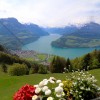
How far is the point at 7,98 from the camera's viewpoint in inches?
917

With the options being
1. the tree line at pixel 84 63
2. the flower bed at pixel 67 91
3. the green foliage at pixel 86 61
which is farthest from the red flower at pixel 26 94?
the green foliage at pixel 86 61

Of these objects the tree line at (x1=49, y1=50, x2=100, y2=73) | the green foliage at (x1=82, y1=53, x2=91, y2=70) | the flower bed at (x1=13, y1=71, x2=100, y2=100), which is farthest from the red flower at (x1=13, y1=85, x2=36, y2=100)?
the green foliage at (x1=82, y1=53, x2=91, y2=70)

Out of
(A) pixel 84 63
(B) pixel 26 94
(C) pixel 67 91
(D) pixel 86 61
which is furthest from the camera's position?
(D) pixel 86 61

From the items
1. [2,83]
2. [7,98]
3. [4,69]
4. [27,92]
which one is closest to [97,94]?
[27,92]

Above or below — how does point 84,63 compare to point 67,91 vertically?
below

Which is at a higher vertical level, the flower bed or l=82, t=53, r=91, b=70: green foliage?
the flower bed

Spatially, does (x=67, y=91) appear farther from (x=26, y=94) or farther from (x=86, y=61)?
(x=86, y=61)

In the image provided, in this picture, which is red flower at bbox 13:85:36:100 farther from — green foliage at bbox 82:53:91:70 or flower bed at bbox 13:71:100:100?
green foliage at bbox 82:53:91:70

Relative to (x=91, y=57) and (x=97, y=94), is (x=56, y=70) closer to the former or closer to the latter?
(x=91, y=57)

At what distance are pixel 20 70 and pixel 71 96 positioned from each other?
4402 inches

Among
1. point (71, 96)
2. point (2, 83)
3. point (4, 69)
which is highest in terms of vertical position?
point (71, 96)

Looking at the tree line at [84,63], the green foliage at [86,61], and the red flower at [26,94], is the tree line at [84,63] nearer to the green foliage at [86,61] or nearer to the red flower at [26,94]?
the green foliage at [86,61]

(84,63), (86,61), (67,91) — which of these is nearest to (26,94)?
(67,91)

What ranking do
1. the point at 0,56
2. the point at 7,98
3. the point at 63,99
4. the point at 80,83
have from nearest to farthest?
1. the point at 63,99
2. the point at 80,83
3. the point at 7,98
4. the point at 0,56
